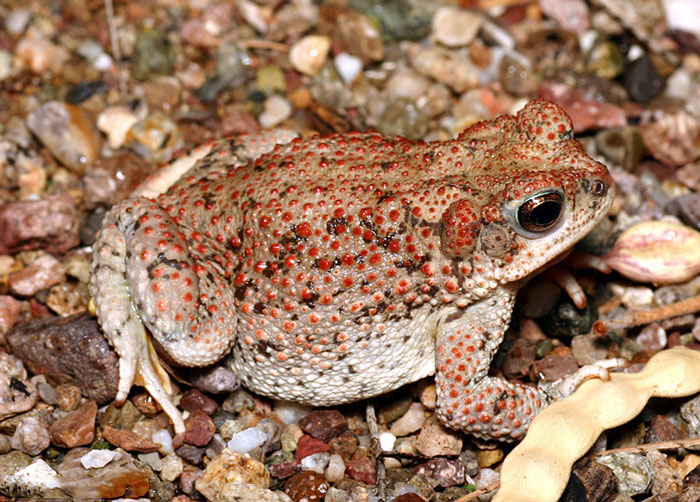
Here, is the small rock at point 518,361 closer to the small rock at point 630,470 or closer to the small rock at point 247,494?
the small rock at point 630,470

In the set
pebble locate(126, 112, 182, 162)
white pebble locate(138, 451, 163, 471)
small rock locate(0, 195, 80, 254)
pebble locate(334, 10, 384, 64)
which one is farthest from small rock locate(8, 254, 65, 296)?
pebble locate(334, 10, 384, 64)

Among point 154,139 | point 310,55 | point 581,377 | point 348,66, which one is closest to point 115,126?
point 154,139

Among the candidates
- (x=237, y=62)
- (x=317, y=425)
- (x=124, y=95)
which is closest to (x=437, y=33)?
(x=237, y=62)

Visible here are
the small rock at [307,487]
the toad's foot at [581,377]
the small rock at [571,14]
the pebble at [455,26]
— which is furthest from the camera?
the small rock at [571,14]

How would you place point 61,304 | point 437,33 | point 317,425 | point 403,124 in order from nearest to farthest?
1. point 317,425
2. point 61,304
3. point 403,124
4. point 437,33

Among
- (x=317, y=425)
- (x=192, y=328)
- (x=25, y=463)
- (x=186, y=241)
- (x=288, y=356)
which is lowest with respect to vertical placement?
(x=317, y=425)

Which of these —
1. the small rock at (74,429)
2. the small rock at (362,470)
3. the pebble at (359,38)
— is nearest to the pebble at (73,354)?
the small rock at (74,429)

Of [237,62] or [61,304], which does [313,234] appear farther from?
[237,62]

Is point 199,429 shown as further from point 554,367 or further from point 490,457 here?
point 554,367

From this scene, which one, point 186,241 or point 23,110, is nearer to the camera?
point 186,241
